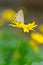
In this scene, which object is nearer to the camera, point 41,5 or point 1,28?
point 1,28

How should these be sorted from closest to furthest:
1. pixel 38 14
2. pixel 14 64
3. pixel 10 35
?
pixel 14 64 → pixel 10 35 → pixel 38 14

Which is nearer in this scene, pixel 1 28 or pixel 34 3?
pixel 1 28

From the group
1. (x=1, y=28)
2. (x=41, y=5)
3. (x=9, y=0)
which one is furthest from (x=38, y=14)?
(x=1, y=28)

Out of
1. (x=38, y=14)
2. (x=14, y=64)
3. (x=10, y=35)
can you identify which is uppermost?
(x=38, y=14)

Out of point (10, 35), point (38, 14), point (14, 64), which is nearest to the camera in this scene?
point (14, 64)

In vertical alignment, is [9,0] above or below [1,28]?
above

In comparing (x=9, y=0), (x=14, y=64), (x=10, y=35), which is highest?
(x=9, y=0)

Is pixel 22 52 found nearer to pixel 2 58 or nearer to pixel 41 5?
pixel 2 58

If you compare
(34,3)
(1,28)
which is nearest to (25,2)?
(34,3)

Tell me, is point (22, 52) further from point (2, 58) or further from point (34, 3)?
point (34, 3)
